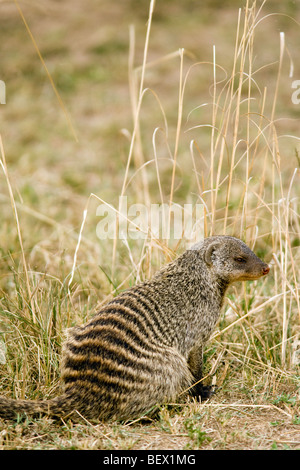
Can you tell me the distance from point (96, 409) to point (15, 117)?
5.74 m

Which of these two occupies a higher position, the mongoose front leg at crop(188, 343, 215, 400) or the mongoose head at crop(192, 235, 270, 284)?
the mongoose head at crop(192, 235, 270, 284)

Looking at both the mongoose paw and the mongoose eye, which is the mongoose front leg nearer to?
the mongoose paw

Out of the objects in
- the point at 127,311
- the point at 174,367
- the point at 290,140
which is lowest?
the point at 174,367

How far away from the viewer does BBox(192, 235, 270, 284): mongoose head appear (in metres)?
2.95

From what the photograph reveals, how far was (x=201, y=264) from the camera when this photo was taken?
9.86 ft

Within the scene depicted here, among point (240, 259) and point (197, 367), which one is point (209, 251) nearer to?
point (240, 259)

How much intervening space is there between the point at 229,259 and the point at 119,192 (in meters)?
3.14

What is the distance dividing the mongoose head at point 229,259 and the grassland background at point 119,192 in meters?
0.23

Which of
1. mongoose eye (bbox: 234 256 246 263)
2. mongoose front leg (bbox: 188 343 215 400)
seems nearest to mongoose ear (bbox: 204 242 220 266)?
mongoose eye (bbox: 234 256 246 263)

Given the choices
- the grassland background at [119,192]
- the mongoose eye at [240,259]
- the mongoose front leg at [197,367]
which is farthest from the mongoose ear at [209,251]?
the mongoose front leg at [197,367]

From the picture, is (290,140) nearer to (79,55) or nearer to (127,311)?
(79,55)

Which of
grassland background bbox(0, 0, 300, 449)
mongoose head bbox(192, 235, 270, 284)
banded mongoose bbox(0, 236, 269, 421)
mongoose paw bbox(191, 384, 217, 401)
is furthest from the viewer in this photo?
mongoose head bbox(192, 235, 270, 284)

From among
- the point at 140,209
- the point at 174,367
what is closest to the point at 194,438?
the point at 174,367

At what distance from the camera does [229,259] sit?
117 inches
